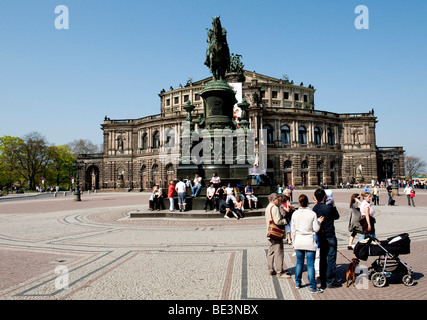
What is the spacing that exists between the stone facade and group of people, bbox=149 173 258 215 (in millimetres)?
37013

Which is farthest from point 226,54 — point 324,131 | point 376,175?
point 376,175

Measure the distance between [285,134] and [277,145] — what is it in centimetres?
325

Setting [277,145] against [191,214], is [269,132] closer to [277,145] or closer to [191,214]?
[277,145]

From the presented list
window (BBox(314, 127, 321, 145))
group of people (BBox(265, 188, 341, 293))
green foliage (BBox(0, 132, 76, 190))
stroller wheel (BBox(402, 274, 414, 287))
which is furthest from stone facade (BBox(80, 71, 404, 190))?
stroller wheel (BBox(402, 274, 414, 287))

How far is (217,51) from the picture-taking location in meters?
17.9

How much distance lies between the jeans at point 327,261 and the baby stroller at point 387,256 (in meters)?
0.47

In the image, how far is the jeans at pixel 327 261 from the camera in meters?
4.97

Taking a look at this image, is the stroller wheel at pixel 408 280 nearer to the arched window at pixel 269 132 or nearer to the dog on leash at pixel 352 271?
the dog on leash at pixel 352 271

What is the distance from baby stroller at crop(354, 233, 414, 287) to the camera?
4887mm

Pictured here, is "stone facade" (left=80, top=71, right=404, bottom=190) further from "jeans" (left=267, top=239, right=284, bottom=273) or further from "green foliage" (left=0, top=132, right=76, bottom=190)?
"jeans" (left=267, top=239, right=284, bottom=273)

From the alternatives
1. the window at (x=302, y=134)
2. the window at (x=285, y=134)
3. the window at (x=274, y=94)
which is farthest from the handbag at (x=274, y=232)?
the window at (x=274, y=94)

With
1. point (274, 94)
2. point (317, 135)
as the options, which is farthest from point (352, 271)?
point (274, 94)

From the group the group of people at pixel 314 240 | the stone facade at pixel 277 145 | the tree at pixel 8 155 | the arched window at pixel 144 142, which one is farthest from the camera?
the tree at pixel 8 155
